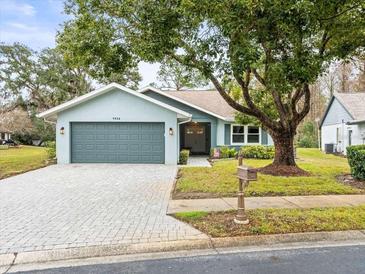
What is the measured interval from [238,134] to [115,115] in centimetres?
889

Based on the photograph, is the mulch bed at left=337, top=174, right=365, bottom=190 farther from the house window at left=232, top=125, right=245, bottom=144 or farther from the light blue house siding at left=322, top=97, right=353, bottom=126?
the light blue house siding at left=322, top=97, right=353, bottom=126

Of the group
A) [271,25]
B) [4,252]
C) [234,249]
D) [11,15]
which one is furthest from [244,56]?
[11,15]

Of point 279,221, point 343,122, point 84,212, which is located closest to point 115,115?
point 84,212

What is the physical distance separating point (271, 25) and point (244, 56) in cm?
125

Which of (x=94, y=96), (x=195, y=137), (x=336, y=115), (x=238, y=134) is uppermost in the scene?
(x=94, y=96)

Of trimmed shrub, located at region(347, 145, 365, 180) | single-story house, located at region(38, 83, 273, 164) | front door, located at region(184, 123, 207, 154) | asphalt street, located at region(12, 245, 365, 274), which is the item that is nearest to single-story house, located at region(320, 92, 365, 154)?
front door, located at region(184, 123, 207, 154)

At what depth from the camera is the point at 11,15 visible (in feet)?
49.7

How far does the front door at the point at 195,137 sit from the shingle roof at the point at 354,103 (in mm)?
10783

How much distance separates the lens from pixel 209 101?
24219 millimetres

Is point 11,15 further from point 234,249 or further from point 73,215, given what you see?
point 234,249

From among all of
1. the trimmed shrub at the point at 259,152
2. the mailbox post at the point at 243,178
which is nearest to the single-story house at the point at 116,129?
the trimmed shrub at the point at 259,152

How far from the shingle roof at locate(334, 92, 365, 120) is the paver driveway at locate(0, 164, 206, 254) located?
17.1 metres

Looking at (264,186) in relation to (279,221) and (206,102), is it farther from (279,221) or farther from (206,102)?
(206,102)

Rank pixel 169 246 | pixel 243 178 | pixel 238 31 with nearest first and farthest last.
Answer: pixel 169 246 < pixel 243 178 < pixel 238 31
